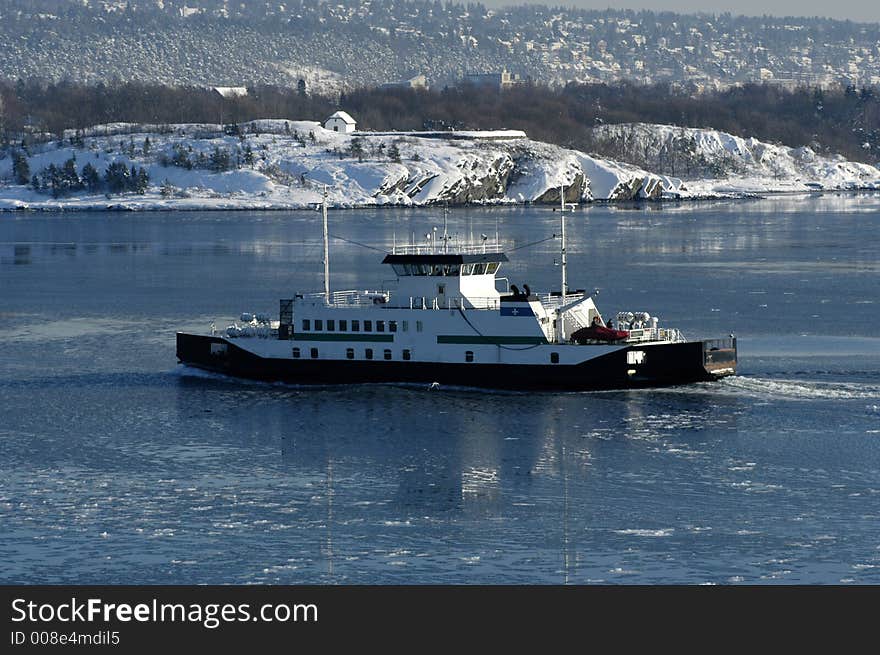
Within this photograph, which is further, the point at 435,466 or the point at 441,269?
the point at 441,269

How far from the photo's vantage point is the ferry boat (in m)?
61.9

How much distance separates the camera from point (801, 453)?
1988 inches

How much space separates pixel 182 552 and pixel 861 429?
23985mm

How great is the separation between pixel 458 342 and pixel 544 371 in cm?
380

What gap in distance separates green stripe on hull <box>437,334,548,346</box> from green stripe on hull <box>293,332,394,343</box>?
2.27m

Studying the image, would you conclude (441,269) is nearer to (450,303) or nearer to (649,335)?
(450,303)

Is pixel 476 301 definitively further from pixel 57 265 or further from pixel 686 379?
pixel 57 265

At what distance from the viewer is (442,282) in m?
65.4

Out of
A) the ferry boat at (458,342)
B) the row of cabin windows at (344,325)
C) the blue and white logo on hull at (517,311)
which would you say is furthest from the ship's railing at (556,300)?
the row of cabin windows at (344,325)

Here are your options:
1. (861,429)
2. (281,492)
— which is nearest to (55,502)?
(281,492)

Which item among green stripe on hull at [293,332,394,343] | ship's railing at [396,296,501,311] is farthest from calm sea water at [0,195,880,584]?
ship's railing at [396,296,501,311]

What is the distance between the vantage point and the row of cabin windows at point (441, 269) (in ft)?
214

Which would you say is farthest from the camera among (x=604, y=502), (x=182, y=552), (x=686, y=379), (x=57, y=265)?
(x=57, y=265)

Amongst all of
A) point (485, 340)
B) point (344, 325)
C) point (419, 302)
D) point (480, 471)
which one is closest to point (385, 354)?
point (344, 325)
